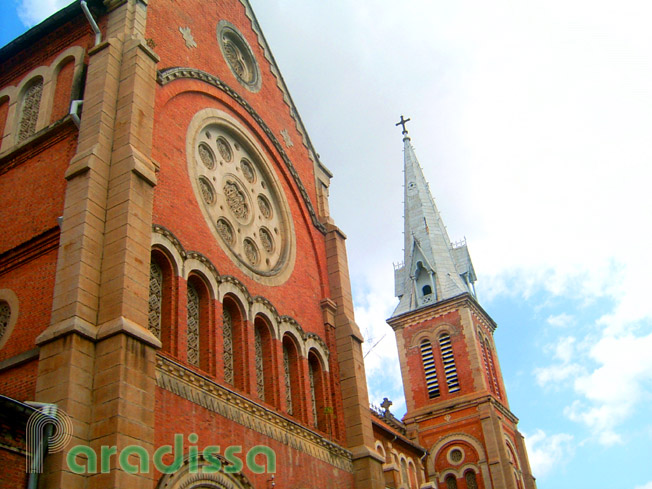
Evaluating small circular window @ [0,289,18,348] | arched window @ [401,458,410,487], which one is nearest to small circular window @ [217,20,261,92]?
small circular window @ [0,289,18,348]

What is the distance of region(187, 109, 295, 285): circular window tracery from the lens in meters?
17.3

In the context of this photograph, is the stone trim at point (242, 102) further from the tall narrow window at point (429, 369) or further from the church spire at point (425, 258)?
the church spire at point (425, 258)

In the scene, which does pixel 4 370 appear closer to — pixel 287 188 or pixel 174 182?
pixel 174 182

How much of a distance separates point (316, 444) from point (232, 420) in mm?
3534

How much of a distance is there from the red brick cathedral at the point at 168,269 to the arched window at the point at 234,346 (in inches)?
1.9

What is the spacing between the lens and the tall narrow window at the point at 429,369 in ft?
149

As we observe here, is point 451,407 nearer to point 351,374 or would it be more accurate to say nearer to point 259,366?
point 351,374

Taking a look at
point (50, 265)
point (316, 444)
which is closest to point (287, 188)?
point (316, 444)

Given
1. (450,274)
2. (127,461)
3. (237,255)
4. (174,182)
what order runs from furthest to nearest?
(450,274), (237,255), (174,182), (127,461)

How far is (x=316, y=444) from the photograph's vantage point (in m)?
17.4

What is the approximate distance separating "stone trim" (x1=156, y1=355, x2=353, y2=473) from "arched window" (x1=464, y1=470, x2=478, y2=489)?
2489cm

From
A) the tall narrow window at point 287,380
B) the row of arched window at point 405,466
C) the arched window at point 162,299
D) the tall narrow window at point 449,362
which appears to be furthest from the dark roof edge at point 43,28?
the tall narrow window at point 449,362

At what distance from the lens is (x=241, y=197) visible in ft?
63.2

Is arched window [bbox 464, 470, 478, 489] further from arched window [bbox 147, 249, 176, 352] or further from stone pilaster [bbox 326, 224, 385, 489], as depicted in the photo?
arched window [bbox 147, 249, 176, 352]
